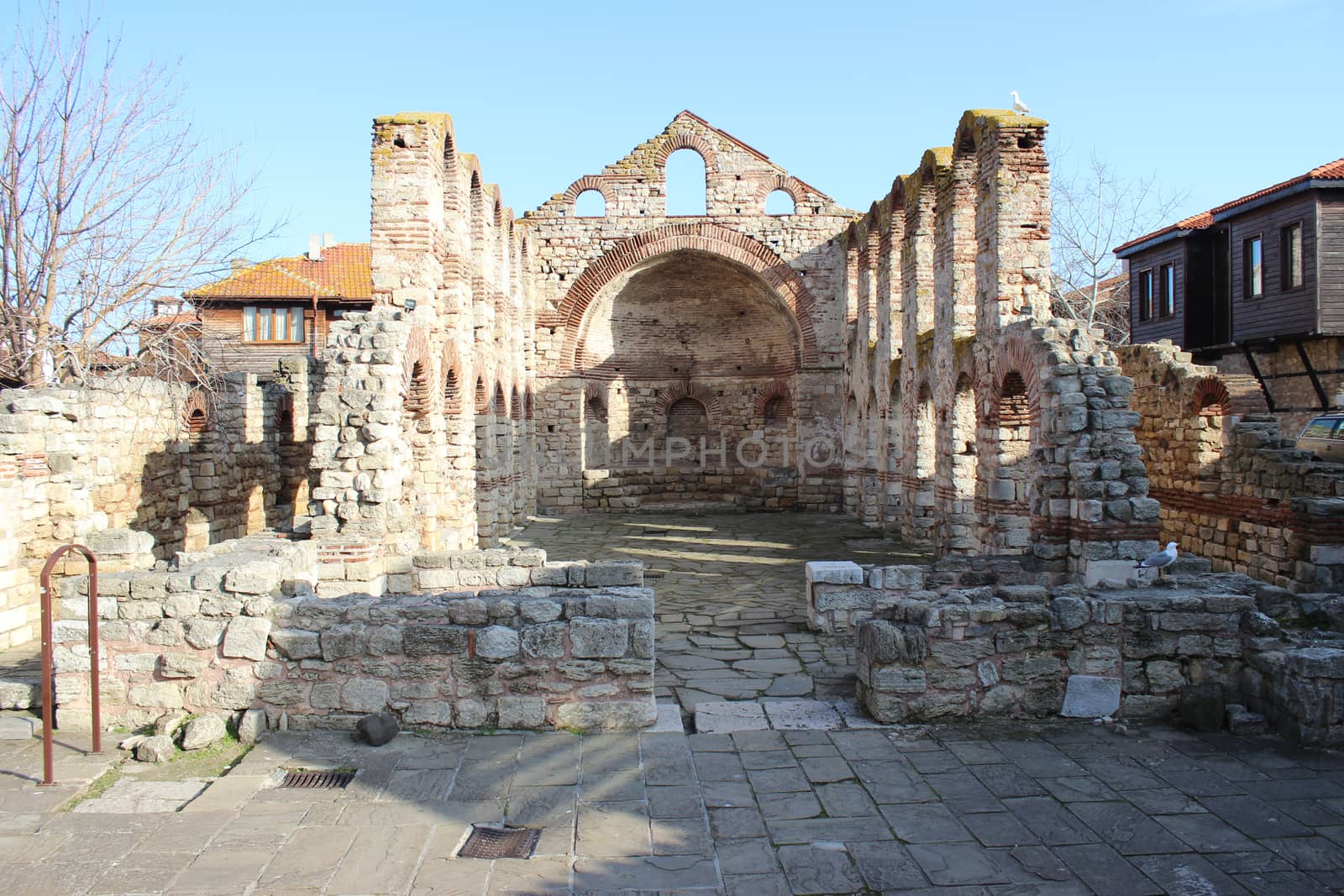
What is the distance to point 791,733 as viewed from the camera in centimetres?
550

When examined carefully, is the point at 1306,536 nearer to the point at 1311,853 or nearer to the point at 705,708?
the point at 1311,853

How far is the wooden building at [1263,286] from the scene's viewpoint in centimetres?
1825

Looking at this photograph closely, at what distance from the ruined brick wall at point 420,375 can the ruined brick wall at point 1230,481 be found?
366 inches

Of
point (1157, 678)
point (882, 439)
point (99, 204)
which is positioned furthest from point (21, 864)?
point (882, 439)

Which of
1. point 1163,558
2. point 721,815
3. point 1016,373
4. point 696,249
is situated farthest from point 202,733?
point 696,249

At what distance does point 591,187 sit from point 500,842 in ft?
56.1

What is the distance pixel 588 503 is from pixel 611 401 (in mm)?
2571

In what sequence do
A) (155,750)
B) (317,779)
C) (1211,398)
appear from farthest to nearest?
(1211,398) → (155,750) → (317,779)

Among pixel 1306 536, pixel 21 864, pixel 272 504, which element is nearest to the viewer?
pixel 21 864

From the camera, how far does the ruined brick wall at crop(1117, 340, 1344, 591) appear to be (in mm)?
9258

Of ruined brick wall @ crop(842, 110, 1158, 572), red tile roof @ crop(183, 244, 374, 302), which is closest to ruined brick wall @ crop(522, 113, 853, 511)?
ruined brick wall @ crop(842, 110, 1158, 572)

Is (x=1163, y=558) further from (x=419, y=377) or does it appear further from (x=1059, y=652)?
(x=419, y=377)

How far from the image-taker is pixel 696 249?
19.3 metres

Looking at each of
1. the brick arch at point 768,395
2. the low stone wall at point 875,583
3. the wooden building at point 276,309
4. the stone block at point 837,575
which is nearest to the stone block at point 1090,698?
the low stone wall at point 875,583
